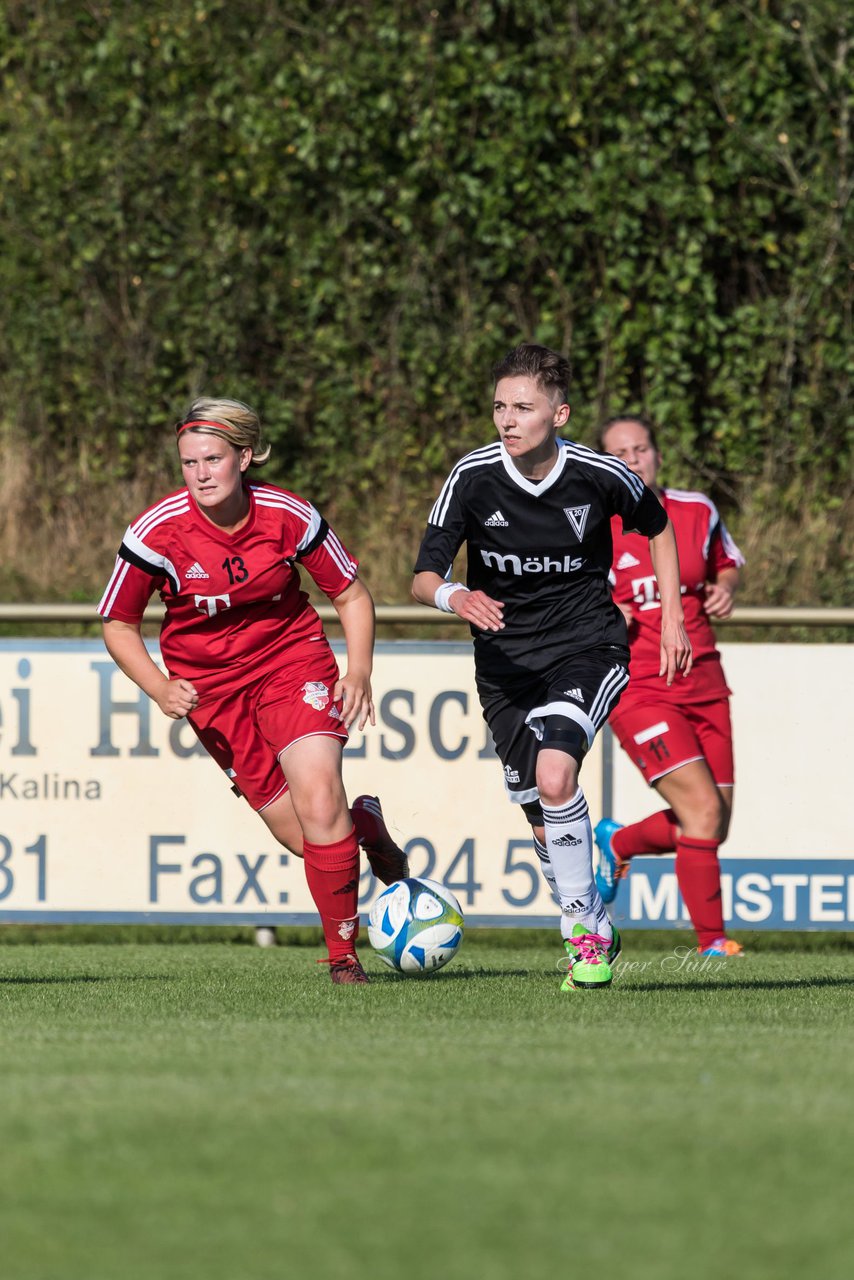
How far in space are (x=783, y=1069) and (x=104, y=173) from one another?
A: 10.9 meters

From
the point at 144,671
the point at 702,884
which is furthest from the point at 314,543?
the point at 702,884

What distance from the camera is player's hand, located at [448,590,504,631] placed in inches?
218

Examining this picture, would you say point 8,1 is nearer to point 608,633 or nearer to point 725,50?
point 725,50

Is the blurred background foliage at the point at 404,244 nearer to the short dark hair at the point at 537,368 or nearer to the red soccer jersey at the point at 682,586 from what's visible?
the red soccer jersey at the point at 682,586

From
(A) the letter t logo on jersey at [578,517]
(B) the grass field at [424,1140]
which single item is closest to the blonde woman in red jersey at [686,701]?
(A) the letter t logo on jersey at [578,517]

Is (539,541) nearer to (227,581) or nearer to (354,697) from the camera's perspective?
(354,697)

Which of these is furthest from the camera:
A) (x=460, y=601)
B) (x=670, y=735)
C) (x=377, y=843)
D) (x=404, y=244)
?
(x=404, y=244)

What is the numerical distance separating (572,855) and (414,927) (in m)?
0.70

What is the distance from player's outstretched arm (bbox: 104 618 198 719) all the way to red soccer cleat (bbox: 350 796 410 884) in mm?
950

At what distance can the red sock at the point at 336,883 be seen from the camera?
6258 mm

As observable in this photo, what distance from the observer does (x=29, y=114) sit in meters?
13.8

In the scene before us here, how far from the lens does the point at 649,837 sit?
8.09 m

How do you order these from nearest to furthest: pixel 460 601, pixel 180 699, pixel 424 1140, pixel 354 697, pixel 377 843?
pixel 424 1140
pixel 460 601
pixel 180 699
pixel 354 697
pixel 377 843

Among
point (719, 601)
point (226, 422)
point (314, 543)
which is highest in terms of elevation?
point (226, 422)
